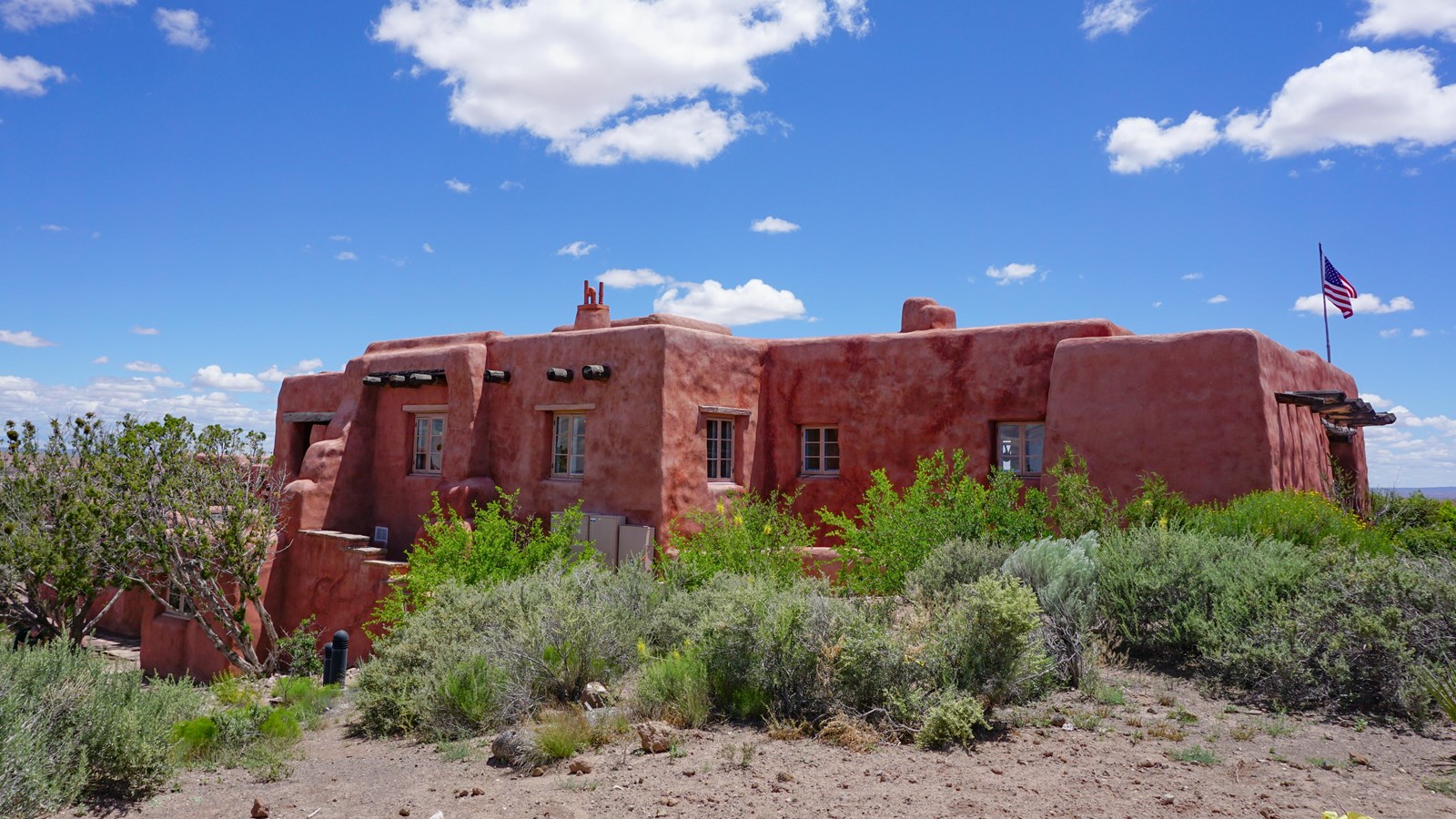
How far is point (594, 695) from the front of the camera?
269 inches

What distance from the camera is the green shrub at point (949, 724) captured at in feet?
18.4

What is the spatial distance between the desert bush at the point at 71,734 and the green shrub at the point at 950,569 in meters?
5.61

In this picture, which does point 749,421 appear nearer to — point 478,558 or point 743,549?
point 743,549

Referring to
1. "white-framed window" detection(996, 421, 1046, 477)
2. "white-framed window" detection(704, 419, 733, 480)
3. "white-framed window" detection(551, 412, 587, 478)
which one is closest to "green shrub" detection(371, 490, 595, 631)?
"white-framed window" detection(551, 412, 587, 478)

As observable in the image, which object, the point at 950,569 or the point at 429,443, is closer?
the point at 950,569

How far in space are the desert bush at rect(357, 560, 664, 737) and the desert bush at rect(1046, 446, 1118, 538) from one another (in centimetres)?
495

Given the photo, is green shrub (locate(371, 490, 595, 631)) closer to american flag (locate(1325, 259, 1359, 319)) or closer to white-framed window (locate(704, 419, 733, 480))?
white-framed window (locate(704, 419, 733, 480))

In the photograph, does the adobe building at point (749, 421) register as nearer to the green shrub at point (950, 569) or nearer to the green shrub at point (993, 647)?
the green shrub at point (950, 569)

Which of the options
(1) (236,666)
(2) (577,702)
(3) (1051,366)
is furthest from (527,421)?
(2) (577,702)

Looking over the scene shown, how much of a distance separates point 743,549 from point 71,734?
19.7ft

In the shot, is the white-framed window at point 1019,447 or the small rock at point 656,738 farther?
the white-framed window at point 1019,447

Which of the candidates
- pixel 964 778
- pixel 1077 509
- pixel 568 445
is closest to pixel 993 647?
pixel 964 778

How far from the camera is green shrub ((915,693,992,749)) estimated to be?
561 centimetres

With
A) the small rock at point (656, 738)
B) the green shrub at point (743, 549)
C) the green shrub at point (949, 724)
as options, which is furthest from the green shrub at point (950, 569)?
the small rock at point (656, 738)
